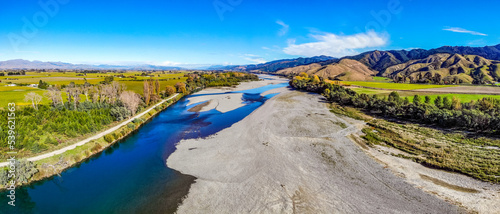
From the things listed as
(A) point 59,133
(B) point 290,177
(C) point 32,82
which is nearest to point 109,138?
(A) point 59,133

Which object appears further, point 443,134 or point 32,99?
point 32,99

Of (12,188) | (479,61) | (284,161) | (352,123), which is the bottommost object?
(12,188)

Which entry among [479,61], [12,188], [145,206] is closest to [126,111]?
[12,188]

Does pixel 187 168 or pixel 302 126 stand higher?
pixel 302 126

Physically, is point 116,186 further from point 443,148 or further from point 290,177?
point 443,148

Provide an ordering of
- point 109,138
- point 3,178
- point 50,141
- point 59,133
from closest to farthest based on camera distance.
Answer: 1. point 3,178
2. point 50,141
3. point 59,133
4. point 109,138

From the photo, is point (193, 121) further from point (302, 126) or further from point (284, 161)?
point (284, 161)
